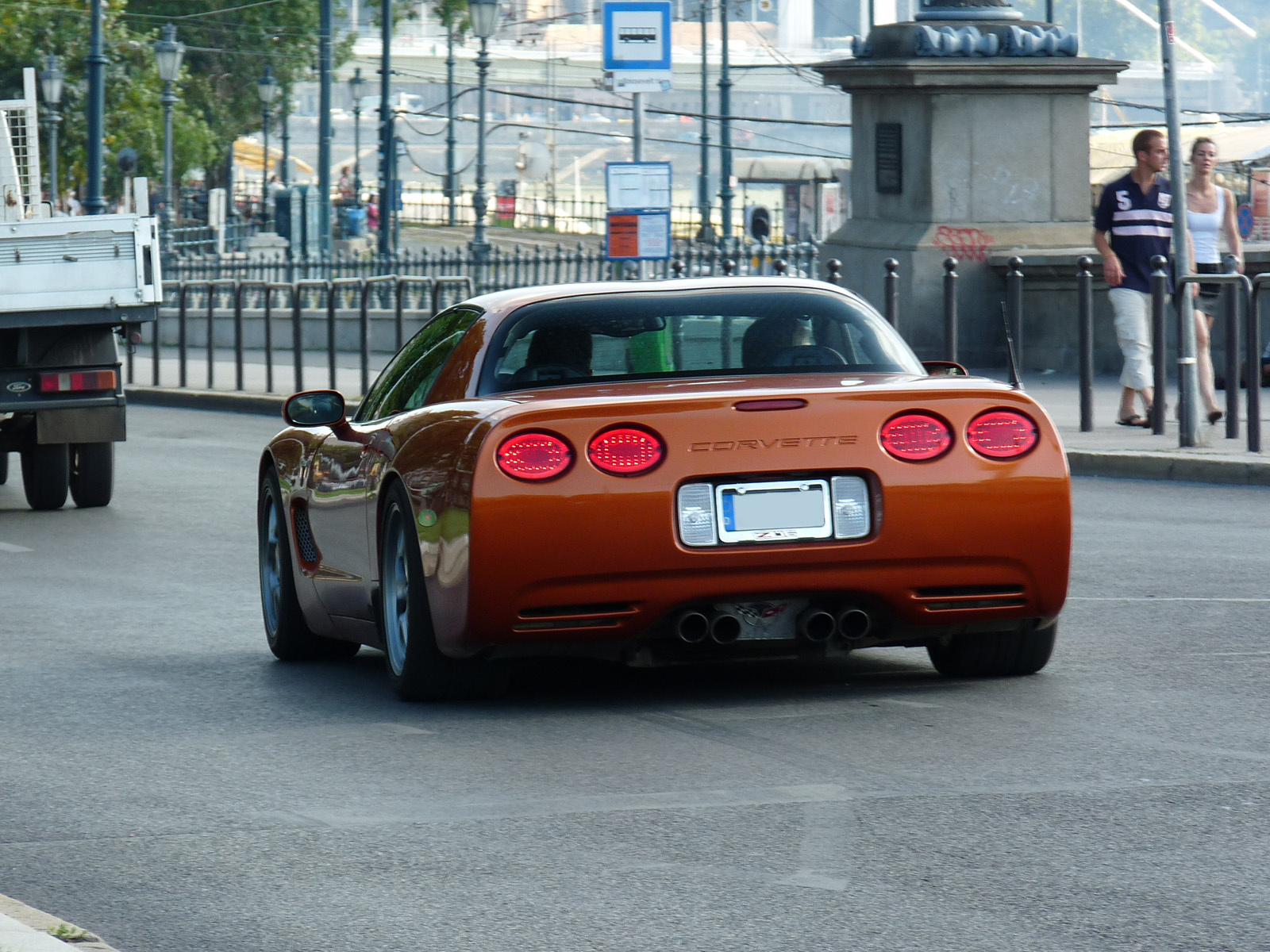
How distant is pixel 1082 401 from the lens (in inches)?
641

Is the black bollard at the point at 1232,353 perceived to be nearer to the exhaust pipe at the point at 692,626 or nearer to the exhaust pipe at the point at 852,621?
the exhaust pipe at the point at 852,621

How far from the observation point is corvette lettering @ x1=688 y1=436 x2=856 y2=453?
6.49 m

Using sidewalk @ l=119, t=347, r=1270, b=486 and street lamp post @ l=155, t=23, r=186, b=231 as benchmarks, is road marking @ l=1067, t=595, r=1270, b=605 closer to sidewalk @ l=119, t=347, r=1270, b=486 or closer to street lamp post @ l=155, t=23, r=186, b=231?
sidewalk @ l=119, t=347, r=1270, b=486

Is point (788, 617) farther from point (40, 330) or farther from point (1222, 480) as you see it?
point (40, 330)

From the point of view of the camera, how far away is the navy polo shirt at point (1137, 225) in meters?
16.1

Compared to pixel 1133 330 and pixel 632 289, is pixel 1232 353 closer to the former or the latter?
pixel 1133 330

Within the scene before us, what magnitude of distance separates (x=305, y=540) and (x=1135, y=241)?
9212 mm

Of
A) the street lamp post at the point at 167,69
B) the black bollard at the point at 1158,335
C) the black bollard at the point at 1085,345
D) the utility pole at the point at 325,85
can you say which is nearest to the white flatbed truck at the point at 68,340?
the black bollard at the point at 1085,345

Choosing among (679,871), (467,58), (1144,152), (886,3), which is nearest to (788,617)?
(679,871)

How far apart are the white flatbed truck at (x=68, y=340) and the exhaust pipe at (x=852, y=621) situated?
320 inches

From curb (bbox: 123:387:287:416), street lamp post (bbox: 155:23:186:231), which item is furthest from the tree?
Result: curb (bbox: 123:387:287:416)

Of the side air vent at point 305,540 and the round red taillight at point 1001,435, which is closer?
the round red taillight at point 1001,435

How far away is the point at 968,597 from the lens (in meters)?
6.73

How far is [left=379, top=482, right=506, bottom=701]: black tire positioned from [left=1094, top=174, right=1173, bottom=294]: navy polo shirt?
974cm
